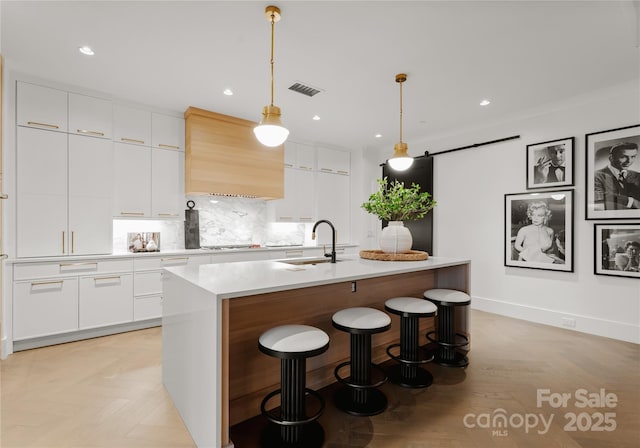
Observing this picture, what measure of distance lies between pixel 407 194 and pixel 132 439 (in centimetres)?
254

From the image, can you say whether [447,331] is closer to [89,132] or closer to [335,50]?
[335,50]

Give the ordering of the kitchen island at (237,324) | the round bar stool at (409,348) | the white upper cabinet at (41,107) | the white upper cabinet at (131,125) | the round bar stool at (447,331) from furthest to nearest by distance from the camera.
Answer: the white upper cabinet at (131,125) → the white upper cabinet at (41,107) → the round bar stool at (447,331) → the round bar stool at (409,348) → the kitchen island at (237,324)

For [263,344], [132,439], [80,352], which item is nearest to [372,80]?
[263,344]

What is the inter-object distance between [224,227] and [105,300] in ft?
5.89

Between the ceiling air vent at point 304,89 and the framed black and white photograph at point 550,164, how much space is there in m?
2.86

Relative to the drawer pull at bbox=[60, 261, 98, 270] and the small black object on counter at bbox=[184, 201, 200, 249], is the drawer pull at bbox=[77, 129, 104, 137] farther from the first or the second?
the drawer pull at bbox=[60, 261, 98, 270]

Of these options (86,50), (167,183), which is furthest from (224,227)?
(86,50)

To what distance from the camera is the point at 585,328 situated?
3.55m

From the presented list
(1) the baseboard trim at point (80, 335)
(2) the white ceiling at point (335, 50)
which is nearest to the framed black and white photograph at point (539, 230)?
(2) the white ceiling at point (335, 50)

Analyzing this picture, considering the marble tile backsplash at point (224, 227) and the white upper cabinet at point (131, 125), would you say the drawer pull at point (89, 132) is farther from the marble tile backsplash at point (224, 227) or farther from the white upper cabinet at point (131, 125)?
the marble tile backsplash at point (224, 227)

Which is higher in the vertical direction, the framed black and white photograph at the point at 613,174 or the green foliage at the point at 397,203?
the framed black and white photograph at the point at 613,174

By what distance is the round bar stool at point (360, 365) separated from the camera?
75.1 inches

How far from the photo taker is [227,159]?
4.27m

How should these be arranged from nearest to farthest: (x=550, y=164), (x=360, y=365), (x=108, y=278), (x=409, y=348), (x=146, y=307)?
(x=360, y=365), (x=409, y=348), (x=108, y=278), (x=146, y=307), (x=550, y=164)
